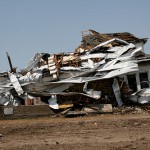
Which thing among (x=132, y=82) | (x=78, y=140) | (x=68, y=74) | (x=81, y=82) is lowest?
(x=132, y=82)

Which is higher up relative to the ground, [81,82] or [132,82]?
[81,82]

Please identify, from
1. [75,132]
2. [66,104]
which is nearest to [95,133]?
[75,132]

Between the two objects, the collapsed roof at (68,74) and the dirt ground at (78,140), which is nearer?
the dirt ground at (78,140)

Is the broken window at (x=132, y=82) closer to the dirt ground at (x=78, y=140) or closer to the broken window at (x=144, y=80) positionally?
the broken window at (x=144, y=80)

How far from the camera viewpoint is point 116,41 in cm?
2711

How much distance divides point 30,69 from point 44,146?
15492 mm

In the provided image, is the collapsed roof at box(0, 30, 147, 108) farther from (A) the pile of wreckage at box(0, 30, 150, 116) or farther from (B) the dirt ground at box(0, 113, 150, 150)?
(B) the dirt ground at box(0, 113, 150, 150)

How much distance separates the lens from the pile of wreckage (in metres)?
24.5

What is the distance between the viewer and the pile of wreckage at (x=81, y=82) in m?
24.5

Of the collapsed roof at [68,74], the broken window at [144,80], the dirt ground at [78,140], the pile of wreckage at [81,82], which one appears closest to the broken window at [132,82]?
the pile of wreckage at [81,82]

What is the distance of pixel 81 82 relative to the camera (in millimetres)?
24391

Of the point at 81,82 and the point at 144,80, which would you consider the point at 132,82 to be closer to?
the point at 144,80

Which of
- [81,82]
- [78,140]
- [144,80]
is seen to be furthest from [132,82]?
[78,140]

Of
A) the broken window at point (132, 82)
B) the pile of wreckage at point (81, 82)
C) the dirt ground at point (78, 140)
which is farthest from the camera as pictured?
the broken window at point (132, 82)
